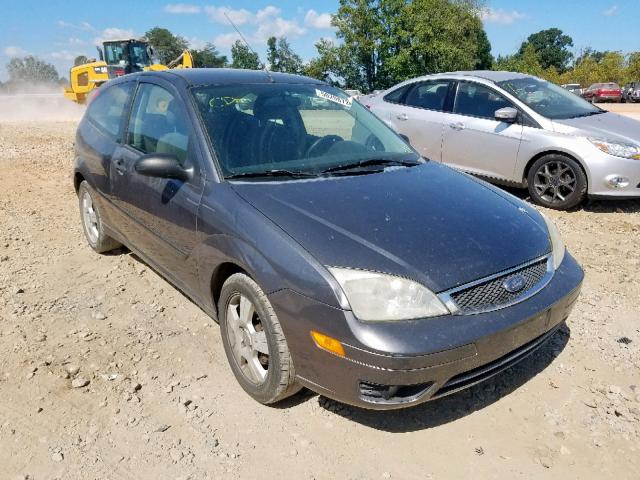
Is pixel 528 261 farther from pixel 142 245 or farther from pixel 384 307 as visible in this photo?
pixel 142 245

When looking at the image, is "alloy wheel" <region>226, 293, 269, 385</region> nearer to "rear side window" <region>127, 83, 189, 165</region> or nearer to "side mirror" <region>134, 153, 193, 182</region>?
"side mirror" <region>134, 153, 193, 182</region>

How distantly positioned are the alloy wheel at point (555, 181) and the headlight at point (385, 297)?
4460 mm

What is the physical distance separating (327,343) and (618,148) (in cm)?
489

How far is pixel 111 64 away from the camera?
19.4 m

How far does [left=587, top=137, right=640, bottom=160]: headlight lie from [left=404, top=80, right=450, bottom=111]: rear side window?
2069mm

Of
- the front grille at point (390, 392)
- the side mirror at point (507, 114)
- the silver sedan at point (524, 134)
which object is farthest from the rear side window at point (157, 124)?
the side mirror at point (507, 114)

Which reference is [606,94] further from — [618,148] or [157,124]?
[157,124]

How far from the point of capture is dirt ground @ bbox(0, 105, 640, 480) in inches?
95.4

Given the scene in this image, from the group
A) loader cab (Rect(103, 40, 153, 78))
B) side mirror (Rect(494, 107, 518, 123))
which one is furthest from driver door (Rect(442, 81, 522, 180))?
loader cab (Rect(103, 40, 153, 78))

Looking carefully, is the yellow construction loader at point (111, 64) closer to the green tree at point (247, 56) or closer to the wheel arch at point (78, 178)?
the green tree at point (247, 56)

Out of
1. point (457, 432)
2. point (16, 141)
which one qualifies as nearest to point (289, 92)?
point (457, 432)

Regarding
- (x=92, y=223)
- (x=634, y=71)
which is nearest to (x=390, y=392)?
(x=92, y=223)

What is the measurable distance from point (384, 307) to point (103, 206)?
2.97 meters

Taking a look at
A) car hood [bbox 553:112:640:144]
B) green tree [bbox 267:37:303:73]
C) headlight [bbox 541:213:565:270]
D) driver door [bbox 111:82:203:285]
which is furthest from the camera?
green tree [bbox 267:37:303:73]
